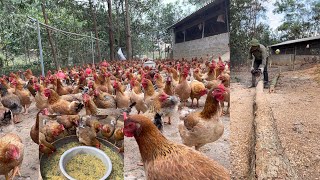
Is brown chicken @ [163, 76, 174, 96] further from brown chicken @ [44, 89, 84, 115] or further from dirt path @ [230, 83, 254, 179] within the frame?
dirt path @ [230, 83, 254, 179]

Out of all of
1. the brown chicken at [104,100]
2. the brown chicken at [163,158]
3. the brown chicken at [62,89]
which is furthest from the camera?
the brown chicken at [62,89]

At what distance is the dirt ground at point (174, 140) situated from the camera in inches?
33.0

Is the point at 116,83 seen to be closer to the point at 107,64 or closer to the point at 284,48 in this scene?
the point at 107,64

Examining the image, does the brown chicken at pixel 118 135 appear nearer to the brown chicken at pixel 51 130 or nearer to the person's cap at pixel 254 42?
the brown chicken at pixel 51 130

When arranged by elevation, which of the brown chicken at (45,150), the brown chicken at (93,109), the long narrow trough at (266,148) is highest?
the brown chicken at (93,109)

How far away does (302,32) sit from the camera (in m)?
1.20

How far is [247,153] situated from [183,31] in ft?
2.96

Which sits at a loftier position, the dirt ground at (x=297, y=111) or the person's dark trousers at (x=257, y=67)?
the person's dark trousers at (x=257, y=67)

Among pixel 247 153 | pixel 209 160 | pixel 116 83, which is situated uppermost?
pixel 116 83

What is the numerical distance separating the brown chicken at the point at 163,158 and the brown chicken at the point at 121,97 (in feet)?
0.68

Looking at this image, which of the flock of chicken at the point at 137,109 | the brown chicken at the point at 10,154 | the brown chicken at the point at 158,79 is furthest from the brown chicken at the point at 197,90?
the brown chicken at the point at 10,154

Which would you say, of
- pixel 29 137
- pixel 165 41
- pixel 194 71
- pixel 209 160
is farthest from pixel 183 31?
pixel 29 137

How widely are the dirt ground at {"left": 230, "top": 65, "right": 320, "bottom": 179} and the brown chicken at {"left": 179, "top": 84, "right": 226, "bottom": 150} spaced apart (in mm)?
239

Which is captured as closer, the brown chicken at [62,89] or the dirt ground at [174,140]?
the dirt ground at [174,140]
